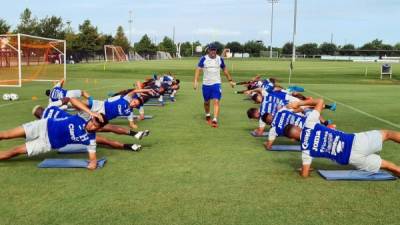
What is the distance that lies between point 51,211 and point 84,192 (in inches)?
→ 28.9

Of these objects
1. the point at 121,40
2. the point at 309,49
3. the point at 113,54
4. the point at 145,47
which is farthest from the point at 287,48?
the point at 113,54

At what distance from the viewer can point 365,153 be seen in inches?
251

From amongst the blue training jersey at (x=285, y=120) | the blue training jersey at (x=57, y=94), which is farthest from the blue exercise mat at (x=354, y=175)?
the blue training jersey at (x=57, y=94)

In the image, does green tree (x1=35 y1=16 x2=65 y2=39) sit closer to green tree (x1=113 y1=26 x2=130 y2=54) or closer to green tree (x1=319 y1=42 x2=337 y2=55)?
green tree (x1=113 y1=26 x2=130 y2=54)

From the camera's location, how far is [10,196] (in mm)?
5707

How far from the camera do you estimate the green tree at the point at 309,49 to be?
380 ft

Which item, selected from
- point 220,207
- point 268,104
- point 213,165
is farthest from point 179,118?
point 220,207

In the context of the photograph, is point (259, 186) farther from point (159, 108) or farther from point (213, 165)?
point (159, 108)

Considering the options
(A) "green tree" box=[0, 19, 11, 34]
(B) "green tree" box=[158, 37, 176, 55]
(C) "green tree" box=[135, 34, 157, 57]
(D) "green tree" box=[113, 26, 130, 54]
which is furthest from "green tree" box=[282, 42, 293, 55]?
(A) "green tree" box=[0, 19, 11, 34]

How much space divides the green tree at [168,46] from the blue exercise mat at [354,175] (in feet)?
387

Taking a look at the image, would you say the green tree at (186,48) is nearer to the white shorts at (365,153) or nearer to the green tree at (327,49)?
the green tree at (327,49)

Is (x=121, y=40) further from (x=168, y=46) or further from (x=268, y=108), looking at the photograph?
(x=268, y=108)

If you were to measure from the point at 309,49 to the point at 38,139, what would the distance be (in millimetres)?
116403

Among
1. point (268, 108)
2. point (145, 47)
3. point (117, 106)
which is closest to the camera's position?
point (268, 108)
